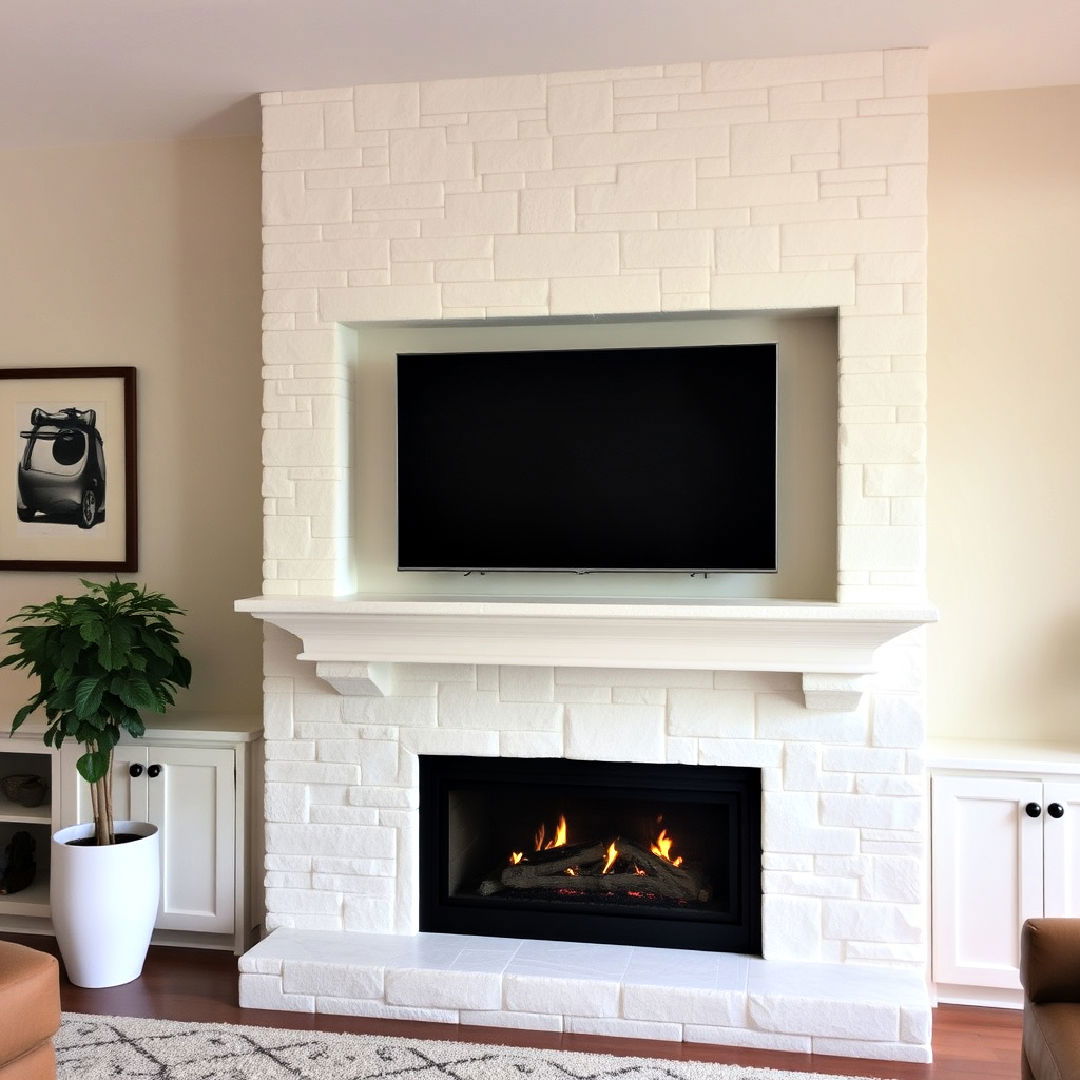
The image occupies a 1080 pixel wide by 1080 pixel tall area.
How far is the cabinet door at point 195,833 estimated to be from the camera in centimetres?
355

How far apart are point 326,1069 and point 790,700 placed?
5.00 ft

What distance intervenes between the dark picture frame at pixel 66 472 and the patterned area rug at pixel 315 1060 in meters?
1.57

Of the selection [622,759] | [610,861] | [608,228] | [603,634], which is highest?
[608,228]

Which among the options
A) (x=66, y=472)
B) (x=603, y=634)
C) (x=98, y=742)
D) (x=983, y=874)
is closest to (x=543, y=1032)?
(x=603, y=634)

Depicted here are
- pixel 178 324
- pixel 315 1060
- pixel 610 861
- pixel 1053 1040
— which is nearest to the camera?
pixel 1053 1040

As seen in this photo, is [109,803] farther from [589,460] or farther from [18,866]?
[589,460]

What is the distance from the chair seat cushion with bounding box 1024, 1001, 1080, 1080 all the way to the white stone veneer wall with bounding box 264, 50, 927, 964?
86 cm

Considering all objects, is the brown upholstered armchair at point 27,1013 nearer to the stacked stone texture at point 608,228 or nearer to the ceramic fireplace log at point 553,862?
the stacked stone texture at point 608,228

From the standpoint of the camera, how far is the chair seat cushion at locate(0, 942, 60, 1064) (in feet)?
7.26

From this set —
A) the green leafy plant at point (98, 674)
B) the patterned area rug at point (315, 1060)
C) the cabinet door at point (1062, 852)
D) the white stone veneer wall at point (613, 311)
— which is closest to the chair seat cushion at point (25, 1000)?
the patterned area rug at point (315, 1060)

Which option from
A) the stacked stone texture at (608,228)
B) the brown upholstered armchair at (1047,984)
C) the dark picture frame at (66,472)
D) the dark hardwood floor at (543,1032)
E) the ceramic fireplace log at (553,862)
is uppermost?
the stacked stone texture at (608,228)

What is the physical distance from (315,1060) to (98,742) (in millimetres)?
1128

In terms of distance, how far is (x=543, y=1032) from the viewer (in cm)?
302

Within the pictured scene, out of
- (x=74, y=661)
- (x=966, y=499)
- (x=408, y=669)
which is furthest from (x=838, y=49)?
(x=74, y=661)
